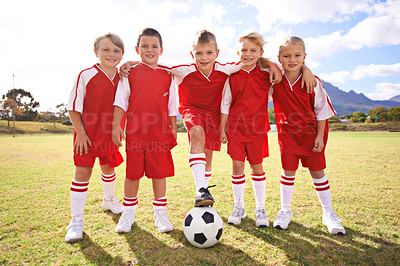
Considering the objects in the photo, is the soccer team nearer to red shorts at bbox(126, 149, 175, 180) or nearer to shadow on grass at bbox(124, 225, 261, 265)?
red shorts at bbox(126, 149, 175, 180)

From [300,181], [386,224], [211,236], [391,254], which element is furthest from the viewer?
[300,181]

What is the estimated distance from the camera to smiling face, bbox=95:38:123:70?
3.03 metres

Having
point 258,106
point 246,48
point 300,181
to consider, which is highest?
A: point 246,48

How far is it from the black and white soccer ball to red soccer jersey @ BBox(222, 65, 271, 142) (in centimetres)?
112

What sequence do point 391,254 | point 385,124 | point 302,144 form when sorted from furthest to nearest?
point 385,124 < point 302,144 < point 391,254

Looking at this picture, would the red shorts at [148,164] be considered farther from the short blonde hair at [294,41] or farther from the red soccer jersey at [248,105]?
the short blonde hair at [294,41]

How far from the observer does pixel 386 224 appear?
2.94m

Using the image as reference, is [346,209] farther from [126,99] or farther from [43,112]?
[43,112]

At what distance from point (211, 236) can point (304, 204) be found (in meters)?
1.96

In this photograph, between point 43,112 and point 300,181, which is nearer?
point 300,181

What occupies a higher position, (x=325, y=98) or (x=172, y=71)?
(x=172, y=71)

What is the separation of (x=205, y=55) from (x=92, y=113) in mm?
1623

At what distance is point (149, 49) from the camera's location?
3092mm

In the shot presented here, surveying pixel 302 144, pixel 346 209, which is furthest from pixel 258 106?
pixel 346 209
